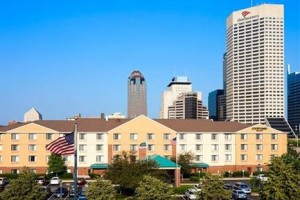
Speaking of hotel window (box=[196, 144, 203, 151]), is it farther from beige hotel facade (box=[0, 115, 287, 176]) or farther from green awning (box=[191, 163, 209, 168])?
green awning (box=[191, 163, 209, 168])

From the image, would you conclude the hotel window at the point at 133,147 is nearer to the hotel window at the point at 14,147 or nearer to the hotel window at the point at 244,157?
the hotel window at the point at 244,157

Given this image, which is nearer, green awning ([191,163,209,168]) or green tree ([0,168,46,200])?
green tree ([0,168,46,200])

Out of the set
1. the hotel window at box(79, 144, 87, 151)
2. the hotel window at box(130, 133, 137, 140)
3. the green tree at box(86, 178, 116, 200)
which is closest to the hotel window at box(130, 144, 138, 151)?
the hotel window at box(130, 133, 137, 140)

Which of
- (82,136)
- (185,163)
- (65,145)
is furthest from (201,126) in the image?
(65,145)

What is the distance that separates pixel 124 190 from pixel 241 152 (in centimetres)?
3844

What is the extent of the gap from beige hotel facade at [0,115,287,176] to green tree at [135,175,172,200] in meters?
42.7

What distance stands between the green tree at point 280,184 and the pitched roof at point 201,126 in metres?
48.5

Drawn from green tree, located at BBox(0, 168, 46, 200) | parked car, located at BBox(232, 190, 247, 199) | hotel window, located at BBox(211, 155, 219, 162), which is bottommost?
parked car, located at BBox(232, 190, 247, 199)

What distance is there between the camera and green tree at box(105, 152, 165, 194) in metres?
62.2

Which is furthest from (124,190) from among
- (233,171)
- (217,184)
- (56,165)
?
(233,171)

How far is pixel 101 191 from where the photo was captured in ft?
153

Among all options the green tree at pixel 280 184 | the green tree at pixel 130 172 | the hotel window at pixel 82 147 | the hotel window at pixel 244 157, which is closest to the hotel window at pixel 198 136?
the hotel window at pixel 244 157

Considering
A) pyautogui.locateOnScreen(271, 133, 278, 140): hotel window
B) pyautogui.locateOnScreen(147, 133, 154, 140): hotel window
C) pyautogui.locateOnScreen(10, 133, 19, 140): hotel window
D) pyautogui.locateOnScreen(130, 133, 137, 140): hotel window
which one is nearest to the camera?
pyautogui.locateOnScreen(10, 133, 19, 140): hotel window

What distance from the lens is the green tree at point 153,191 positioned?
45.2 metres
